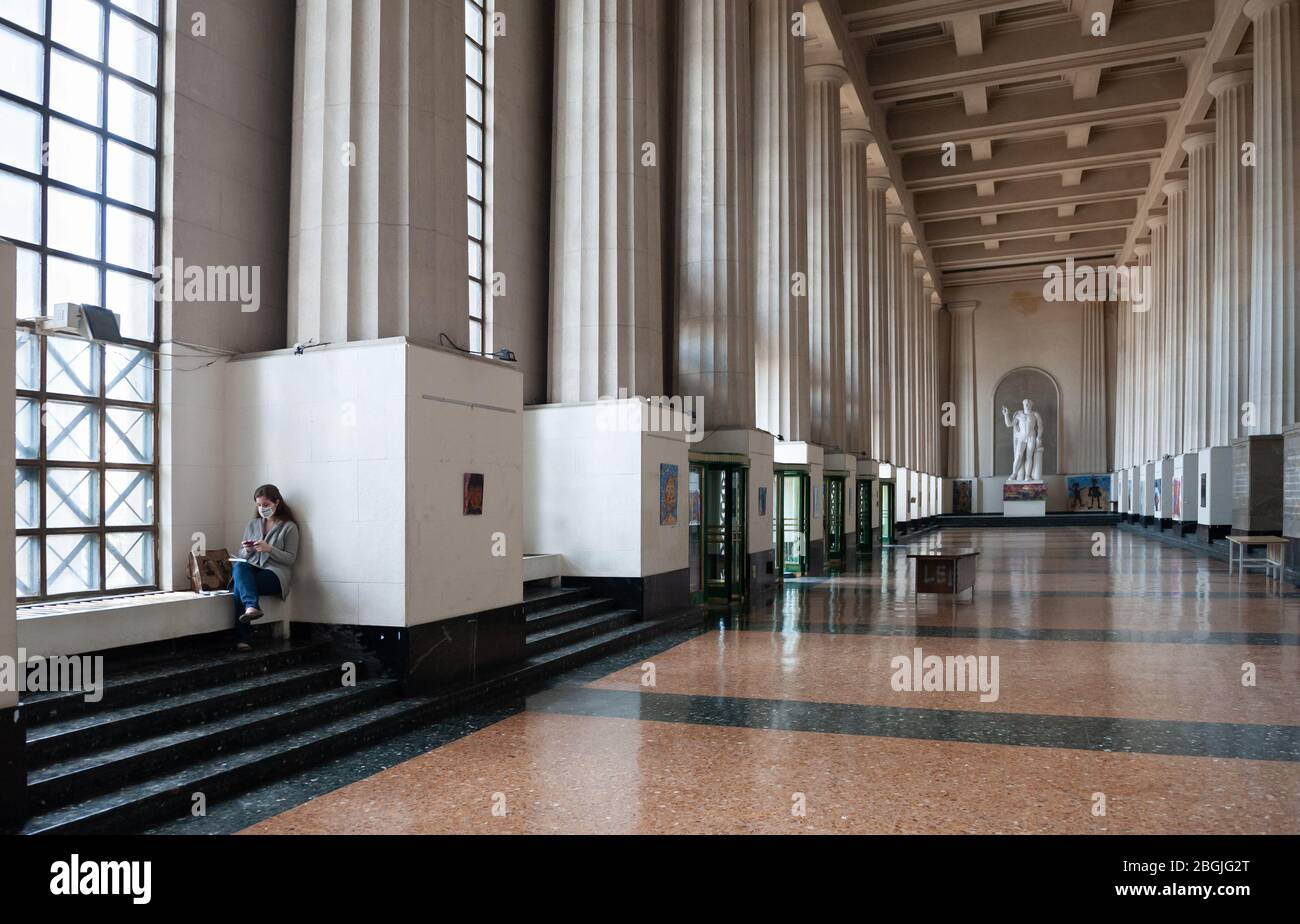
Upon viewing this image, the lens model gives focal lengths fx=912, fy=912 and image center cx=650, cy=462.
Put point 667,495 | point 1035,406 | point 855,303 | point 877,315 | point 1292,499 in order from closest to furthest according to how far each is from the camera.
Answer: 1. point 667,495
2. point 1292,499
3. point 855,303
4. point 877,315
5. point 1035,406

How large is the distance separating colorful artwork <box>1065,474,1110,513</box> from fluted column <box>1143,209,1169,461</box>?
9.57 meters

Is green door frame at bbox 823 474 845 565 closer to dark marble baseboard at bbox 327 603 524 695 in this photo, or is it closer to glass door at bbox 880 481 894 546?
glass door at bbox 880 481 894 546

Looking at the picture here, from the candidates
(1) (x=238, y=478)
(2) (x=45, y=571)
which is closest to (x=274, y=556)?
(1) (x=238, y=478)

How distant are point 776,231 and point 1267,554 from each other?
1061 centimetres

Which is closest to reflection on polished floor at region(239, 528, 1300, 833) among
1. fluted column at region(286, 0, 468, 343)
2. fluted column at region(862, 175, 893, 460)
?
fluted column at region(286, 0, 468, 343)

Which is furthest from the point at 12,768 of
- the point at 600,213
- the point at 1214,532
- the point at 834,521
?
the point at 1214,532

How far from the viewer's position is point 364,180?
6.97 m

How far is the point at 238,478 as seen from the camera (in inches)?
277

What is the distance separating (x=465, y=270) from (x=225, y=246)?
185cm

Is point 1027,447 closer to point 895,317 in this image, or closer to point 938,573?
point 895,317

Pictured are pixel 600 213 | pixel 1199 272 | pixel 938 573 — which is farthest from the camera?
pixel 1199 272

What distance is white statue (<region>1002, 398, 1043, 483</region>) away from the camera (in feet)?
136

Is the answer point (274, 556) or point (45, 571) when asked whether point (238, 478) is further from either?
point (45, 571)

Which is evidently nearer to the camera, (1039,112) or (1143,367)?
(1039,112)
